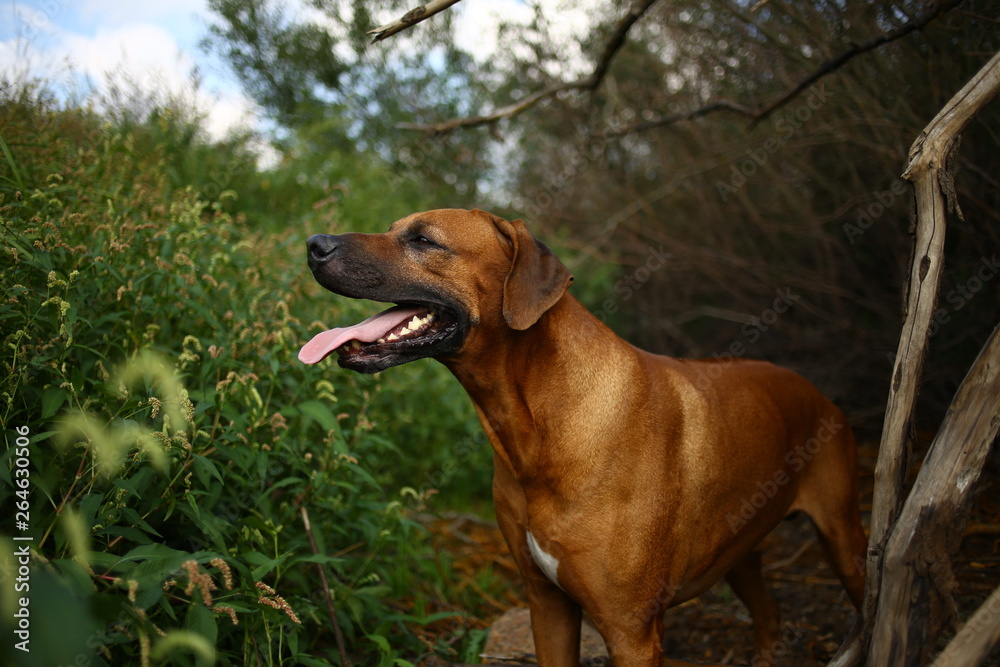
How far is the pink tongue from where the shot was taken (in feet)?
8.07

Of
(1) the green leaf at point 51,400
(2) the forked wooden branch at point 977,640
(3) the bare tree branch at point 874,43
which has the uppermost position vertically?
(1) the green leaf at point 51,400

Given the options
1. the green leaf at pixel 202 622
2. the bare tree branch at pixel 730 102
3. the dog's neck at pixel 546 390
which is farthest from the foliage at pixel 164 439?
the bare tree branch at pixel 730 102

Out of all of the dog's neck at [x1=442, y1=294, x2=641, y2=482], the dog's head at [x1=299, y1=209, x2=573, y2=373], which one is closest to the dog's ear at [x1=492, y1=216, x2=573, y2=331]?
the dog's head at [x1=299, y1=209, x2=573, y2=373]

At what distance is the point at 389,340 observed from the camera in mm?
2496

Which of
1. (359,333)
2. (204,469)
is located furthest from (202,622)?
(359,333)

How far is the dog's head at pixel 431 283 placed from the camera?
243 cm

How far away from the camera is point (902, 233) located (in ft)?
14.5

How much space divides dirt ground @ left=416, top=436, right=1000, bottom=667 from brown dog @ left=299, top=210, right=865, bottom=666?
106 centimetres

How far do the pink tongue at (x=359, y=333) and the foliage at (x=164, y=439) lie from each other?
300mm

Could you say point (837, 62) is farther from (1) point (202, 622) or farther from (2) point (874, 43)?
(1) point (202, 622)

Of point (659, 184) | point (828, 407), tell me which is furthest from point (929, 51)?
point (659, 184)

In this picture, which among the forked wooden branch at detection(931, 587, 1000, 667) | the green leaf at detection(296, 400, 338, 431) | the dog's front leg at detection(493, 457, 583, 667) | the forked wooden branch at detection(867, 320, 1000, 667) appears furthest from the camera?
the green leaf at detection(296, 400, 338, 431)

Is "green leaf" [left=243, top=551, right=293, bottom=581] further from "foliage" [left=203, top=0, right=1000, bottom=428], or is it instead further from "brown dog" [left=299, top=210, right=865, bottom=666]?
"foliage" [left=203, top=0, right=1000, bottom=428]

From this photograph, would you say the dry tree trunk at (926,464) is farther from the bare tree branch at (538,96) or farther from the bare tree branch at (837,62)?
the bare tree branch at (538,96)
